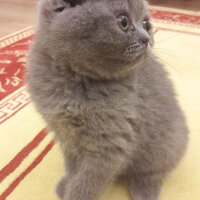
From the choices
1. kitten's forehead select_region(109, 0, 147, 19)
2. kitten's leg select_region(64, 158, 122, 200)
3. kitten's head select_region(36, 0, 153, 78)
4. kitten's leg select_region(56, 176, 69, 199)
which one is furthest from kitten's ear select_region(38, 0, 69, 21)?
kitten's leg select_region(56, 176, 69, 199)

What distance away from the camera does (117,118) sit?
70 cm

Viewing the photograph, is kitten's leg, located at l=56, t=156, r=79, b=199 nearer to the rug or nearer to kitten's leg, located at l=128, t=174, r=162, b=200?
the rug

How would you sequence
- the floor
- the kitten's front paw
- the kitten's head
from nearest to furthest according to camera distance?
1. the kitten's head
2. the kitten's front paw
3. the floor

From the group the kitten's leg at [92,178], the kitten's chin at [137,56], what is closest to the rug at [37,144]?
the kitten's leg at [92,178]

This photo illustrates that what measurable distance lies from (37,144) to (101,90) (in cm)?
44

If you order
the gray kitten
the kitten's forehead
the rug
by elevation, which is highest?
the kitten's forehead

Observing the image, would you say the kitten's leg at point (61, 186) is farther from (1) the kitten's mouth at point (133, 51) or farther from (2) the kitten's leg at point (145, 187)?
(1) the kitten's mouth at point (133, 51)

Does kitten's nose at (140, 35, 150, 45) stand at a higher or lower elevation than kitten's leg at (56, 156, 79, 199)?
higher

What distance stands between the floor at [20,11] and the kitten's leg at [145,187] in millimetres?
1396

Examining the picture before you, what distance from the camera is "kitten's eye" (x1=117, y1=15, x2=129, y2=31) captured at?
632 mm

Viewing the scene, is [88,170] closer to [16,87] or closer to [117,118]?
[117,118]

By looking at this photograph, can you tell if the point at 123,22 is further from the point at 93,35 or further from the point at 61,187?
the point at 61,187

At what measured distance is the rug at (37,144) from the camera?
87 cm

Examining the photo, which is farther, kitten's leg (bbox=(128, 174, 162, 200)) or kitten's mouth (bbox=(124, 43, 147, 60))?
kitten's leg (bbox=(128, 174, 162, 200))
